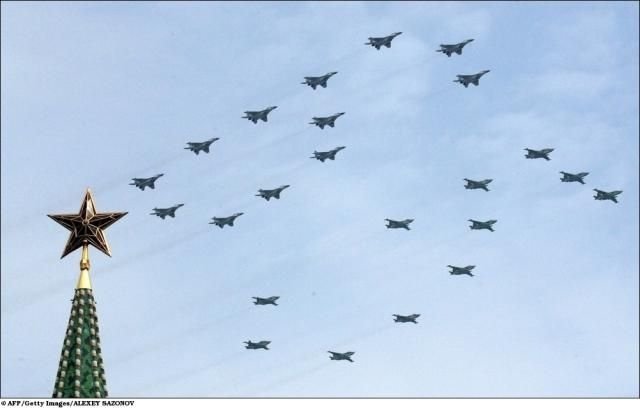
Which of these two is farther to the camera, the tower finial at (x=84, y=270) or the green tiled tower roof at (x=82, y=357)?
the tower finial at (x=84, y=270)

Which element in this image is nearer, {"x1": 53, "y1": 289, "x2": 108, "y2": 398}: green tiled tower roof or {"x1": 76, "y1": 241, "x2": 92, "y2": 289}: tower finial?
{"x1": 53, "y1": 289, "x2": 108, "y2": 398}: green tiled tower roof

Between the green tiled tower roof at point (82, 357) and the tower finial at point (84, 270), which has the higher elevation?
the tower finial at point (84, 270)

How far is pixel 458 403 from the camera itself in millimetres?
128000

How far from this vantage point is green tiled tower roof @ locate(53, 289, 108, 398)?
136875 millimetres

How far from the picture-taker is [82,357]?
138875 mm

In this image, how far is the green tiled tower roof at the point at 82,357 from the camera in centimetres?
13688

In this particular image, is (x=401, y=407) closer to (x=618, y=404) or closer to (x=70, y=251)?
(x=618, y=404)

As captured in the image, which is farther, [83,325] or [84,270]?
[84,270]

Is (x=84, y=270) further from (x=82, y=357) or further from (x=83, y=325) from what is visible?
(x=82, y=357)

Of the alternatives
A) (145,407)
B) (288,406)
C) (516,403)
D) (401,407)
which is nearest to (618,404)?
(516,403)

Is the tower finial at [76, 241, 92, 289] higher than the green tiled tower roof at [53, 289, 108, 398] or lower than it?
higher

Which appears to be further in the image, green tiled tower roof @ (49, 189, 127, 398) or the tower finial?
the tower finial

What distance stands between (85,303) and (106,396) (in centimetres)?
1090

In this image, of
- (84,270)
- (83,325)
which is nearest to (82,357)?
(83,325)
